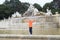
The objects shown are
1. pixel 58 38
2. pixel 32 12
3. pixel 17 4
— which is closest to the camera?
pixel 58 38

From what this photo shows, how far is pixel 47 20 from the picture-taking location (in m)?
21.8

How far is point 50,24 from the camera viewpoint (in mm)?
19609

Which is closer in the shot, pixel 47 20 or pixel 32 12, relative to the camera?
pixel 47 20

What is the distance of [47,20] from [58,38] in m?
14.4

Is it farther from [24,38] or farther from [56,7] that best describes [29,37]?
[56,7]

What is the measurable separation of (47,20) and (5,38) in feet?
A: 46.1

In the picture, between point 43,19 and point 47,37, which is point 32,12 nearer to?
point 43,19

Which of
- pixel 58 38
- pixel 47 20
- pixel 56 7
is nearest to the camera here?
pixel 58 38

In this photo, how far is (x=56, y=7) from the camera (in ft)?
224

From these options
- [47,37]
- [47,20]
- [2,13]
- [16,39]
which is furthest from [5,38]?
[2,13]

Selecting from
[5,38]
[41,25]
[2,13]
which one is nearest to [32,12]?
[41,25]

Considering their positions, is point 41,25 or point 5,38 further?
point 41,25

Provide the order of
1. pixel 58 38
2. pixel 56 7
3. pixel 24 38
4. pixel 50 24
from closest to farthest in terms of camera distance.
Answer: pixel 58 38 → pixel 24 38 → pixel 50 24 → pixel 56 7

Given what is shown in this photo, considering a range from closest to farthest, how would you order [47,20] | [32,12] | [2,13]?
[47,20]
[32,12]
[2,13]
